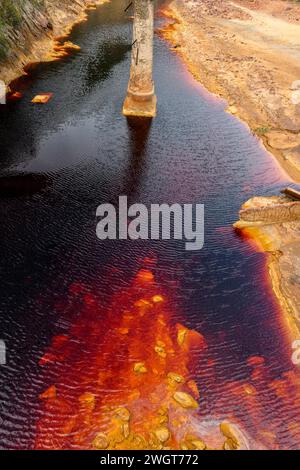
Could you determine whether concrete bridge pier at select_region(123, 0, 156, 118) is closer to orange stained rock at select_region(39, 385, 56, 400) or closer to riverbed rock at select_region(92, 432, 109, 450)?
orange stained rock at select_region(39, 385, 56, 400)

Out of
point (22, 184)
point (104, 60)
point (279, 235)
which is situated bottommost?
point (279, 235)

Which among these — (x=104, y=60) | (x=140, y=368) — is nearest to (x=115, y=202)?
(x=140, y=368)

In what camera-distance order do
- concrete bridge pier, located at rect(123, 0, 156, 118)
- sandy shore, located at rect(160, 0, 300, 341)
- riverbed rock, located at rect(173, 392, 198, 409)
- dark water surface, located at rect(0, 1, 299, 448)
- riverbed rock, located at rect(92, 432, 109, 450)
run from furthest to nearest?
concrete bridge pier, located at rect(123, 0, 156, 118) → sandy shore, located at rect(160, 0, 300, 341) → dark water surface, located at rect(0, 1, 299, 448) → riverbed rock, located at rect(173, 392, 198, 409) → riverbed rock, located at rect(92, 432, 109, 450)

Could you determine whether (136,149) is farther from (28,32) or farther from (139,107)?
(28,32)

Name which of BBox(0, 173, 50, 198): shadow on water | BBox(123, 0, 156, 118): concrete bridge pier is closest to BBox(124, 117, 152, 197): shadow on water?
BBox(123, 0, 156, 118): concrete bridge pier

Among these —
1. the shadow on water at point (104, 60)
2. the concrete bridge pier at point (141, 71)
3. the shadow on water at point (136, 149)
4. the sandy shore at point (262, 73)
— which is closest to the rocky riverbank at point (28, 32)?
the shadow on water at point (104, 60)
